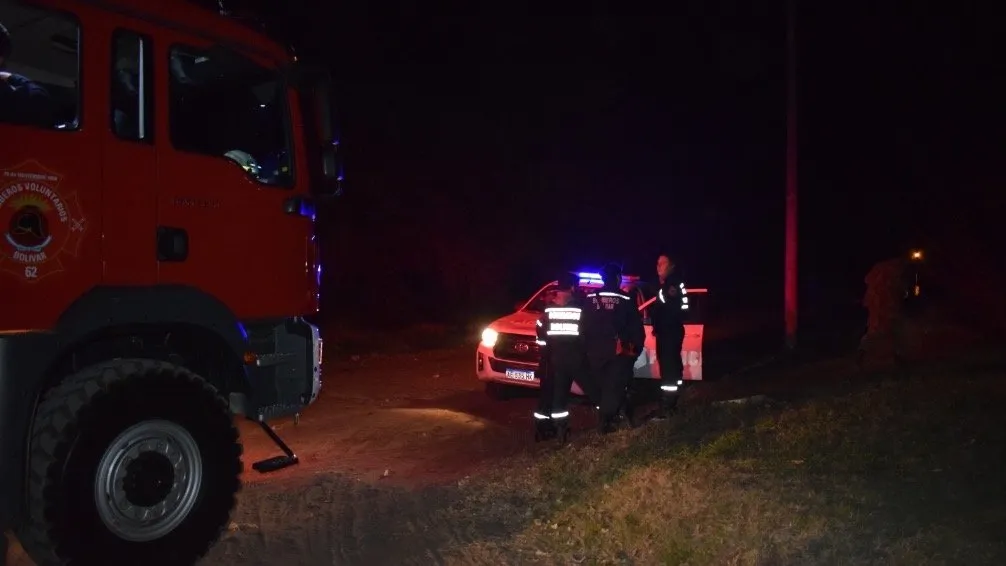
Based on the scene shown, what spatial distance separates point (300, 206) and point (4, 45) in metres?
1.85

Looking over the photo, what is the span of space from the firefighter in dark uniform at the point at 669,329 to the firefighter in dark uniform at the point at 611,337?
2.00 ft

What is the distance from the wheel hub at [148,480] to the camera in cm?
468

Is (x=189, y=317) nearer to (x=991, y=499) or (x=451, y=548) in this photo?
(x=451, y=548)

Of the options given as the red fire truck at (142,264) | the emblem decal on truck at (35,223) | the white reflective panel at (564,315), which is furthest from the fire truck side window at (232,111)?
the white reflective panel at (564,315)

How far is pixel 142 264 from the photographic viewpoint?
488 centimetres

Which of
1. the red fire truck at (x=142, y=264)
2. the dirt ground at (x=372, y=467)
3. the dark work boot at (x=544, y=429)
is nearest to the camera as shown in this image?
Answer: the red fire truck at (x=142, y=264)

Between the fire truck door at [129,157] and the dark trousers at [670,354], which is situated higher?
the fire truck door at [129,157]

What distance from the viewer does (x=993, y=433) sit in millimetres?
6980

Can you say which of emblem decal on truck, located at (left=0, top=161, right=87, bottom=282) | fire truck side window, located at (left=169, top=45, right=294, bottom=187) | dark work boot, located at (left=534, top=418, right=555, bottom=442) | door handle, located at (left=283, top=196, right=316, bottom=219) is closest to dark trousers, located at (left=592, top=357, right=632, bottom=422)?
dark work boot, located at (left=534, top=418, right=555, bottom=442)

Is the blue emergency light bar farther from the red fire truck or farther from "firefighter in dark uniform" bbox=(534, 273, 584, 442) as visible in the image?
the red fire truck

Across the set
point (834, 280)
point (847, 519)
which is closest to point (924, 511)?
point (847, 519)

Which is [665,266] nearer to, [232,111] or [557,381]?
[557,381]

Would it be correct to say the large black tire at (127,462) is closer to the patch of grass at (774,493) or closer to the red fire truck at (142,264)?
the red fire truck at (142,264)

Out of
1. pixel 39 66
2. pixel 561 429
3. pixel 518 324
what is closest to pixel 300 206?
pixel 39 66
